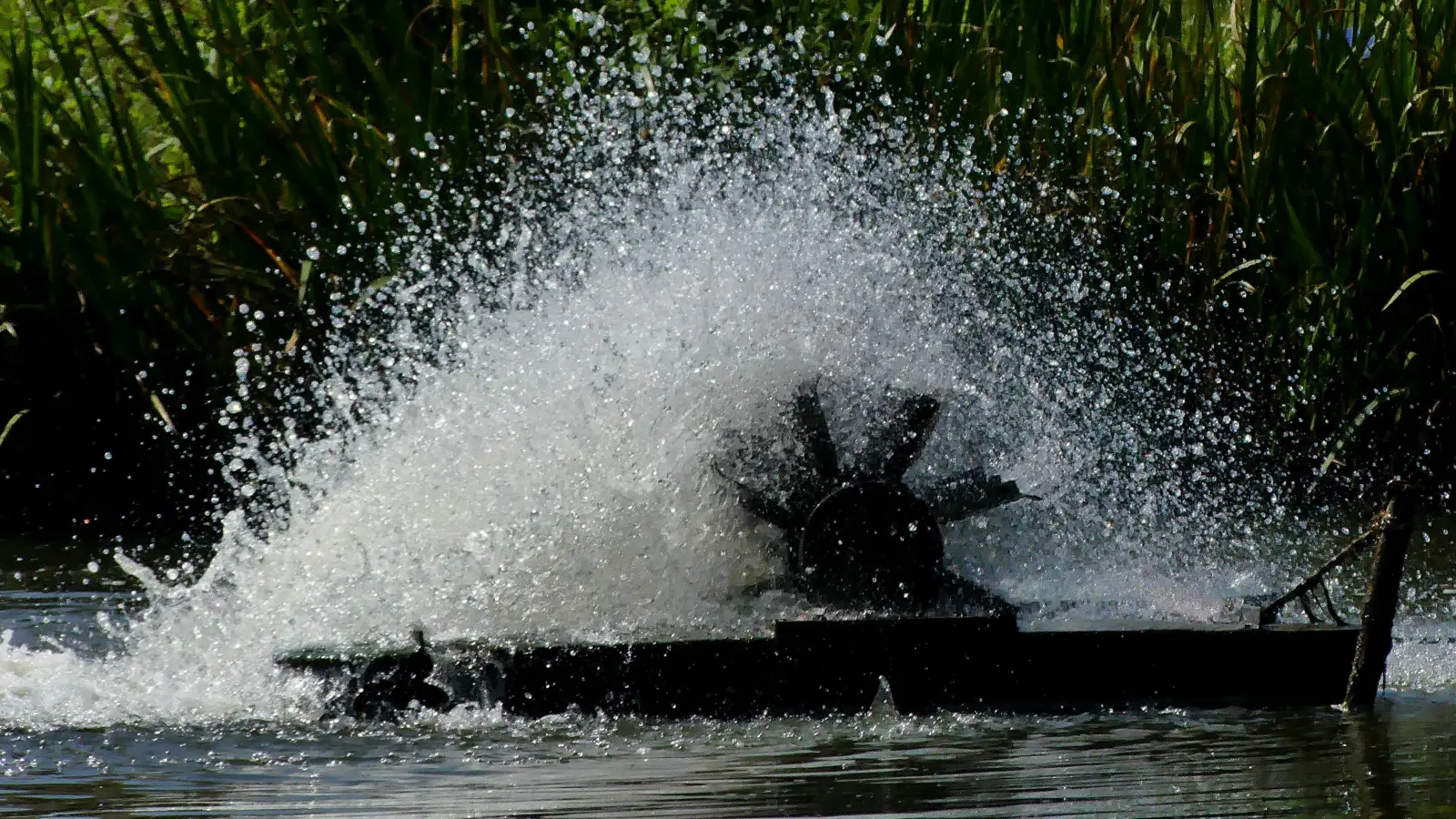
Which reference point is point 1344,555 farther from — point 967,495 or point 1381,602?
point 967,495

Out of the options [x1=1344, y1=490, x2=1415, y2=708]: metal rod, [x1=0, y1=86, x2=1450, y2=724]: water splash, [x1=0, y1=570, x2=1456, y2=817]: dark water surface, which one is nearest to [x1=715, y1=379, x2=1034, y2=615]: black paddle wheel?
[x1=0, y1=86, x2=1450, y2=724]: water splash

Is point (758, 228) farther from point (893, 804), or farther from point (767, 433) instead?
point (893, 804)

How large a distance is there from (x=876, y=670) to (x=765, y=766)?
1.22 metres

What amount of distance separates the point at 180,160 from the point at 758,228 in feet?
16.2

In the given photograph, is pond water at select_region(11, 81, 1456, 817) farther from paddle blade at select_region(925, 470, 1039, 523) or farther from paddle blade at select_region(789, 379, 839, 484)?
paddle blade at select_region(925, 470, 1039, 523)

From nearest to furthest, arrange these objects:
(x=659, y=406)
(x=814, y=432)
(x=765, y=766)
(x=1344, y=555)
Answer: (x=765, y=766)
(x=1344, y=555)
(x=814, y=432)
(x=659, y=406)

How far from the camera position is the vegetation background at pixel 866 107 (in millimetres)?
9789

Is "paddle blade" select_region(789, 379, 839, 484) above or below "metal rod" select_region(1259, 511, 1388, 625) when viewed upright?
above

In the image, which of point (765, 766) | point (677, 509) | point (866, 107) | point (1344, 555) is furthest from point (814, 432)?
point (866, 107)

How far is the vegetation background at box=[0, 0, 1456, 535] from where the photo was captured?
32.1 feet

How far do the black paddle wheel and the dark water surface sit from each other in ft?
3.03

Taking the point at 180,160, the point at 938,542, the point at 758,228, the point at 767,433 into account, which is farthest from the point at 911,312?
the point at 180,160

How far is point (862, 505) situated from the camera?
23.3ft

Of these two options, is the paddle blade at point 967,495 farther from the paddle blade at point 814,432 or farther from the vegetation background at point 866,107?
the vegetation background at point 866,107
